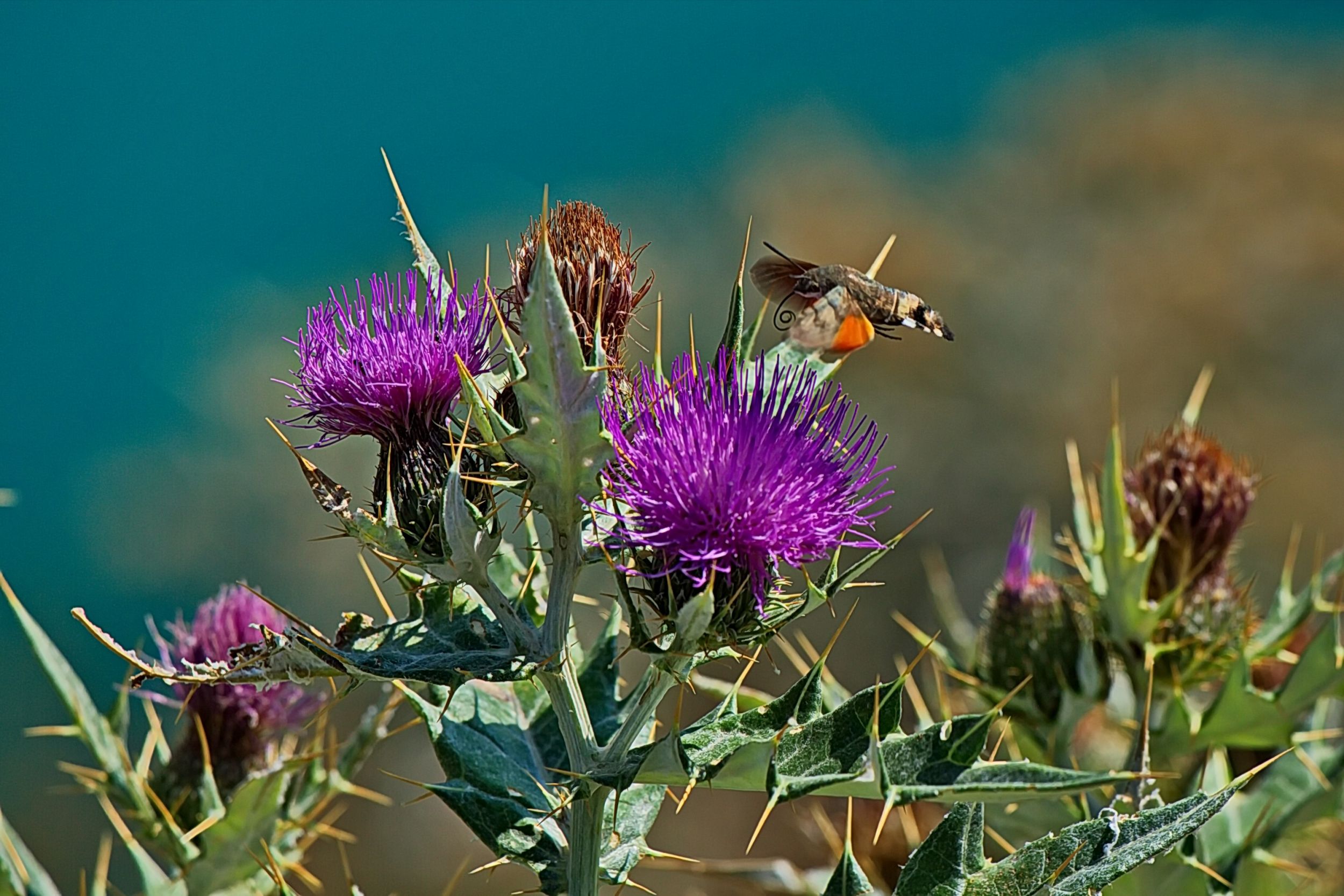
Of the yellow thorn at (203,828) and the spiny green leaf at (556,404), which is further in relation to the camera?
the yellow thorn at (203,828)

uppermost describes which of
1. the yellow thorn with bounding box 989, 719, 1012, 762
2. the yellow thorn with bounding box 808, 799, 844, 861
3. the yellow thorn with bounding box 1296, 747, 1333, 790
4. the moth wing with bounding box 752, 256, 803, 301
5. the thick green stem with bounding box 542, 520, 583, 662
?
the moth wing with bounding box 752, 256, 803, 301

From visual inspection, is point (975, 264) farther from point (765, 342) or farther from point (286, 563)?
point (286, 563)

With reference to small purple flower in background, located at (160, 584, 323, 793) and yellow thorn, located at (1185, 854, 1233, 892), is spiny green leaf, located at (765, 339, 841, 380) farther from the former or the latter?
small purple flower in background, located at (160, 584, 323, 793)

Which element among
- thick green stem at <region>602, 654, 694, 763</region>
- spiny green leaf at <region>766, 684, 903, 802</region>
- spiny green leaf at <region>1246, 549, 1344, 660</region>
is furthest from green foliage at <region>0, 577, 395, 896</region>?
spiny green leaf at <region>1246, 549, 1344, 660</region>

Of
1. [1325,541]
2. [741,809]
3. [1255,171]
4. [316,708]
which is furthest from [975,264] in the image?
[316,708]

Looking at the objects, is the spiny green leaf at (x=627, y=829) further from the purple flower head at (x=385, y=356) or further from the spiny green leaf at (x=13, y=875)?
the spiny green leaf at (x=13, y=875)

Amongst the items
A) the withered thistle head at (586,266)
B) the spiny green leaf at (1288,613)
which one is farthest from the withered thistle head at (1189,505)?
the withered thistle head at (586,266)
